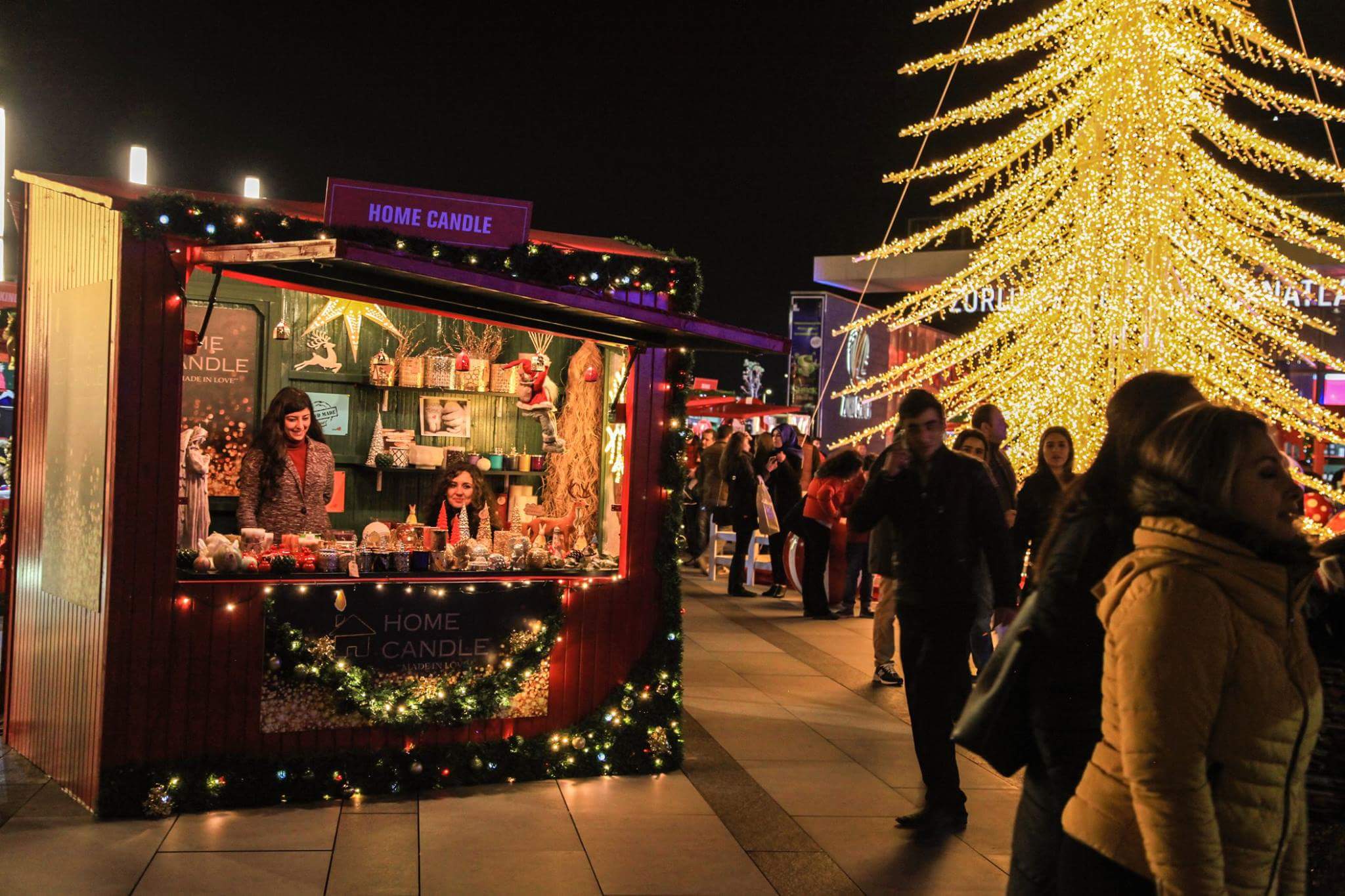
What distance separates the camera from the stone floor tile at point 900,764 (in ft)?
22.1

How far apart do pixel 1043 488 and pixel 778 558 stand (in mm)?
7455

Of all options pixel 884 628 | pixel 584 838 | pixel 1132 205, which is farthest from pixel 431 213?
pixel 1132 205

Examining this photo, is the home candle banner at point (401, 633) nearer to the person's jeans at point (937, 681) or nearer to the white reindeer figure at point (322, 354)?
the person's jeans at point (937, 681)

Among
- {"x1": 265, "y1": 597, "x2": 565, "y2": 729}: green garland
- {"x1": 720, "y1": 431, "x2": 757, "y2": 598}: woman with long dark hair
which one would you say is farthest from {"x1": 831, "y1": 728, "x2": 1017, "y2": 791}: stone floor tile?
{"x1": 720, "y1": 431, "x2": 757, "y2": 598}: woman with long dark hair

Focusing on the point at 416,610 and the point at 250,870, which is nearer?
the point at 250,870

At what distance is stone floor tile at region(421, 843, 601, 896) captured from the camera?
190 inches

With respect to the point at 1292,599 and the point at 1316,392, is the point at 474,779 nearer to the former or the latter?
the point at 1292,599

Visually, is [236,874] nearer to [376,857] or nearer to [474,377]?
[376,857]

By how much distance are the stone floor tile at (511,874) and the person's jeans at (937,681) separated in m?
1.60

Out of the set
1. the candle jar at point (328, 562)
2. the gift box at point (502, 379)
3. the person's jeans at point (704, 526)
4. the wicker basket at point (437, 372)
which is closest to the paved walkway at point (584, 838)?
the candle jar at point (328, 562)

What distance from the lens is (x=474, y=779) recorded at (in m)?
6.36

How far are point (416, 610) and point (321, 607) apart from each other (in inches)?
19.3

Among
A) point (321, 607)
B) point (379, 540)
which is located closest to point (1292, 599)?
point (321, 607)

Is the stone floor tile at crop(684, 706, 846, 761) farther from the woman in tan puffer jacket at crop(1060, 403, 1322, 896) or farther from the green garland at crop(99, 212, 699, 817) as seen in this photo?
the woman in tan puffer jacket at crop(1060, 403, 1322, 896)
